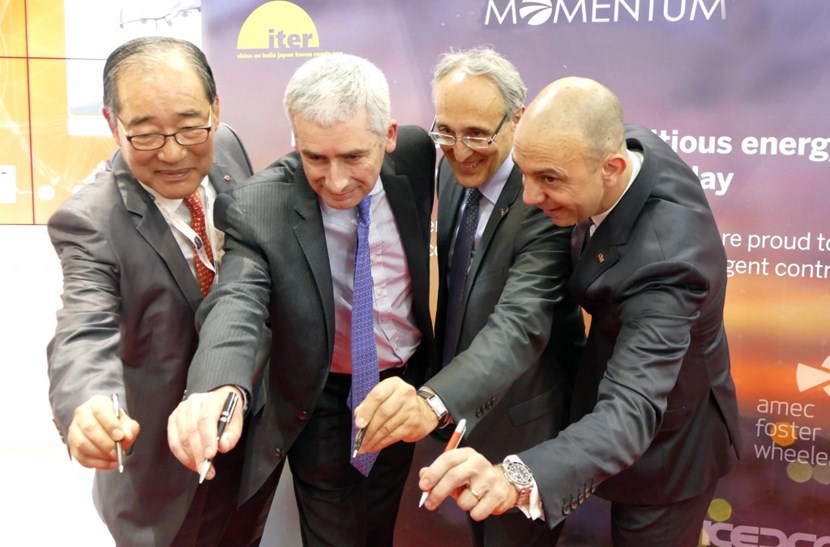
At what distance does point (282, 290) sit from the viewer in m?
2.12

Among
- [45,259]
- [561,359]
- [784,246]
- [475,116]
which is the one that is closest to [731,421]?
[561,359]

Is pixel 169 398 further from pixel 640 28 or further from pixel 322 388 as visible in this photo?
pixel 640 28

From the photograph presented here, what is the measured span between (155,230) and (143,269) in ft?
0.34

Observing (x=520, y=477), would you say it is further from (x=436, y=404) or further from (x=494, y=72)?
(x=494, y=72)

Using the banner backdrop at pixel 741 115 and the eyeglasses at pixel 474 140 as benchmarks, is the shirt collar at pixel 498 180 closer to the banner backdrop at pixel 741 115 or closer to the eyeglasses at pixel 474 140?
the eyeglasses at pixel 474 140

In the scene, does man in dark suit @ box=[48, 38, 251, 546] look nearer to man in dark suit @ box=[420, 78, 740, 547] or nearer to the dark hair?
the dark hair

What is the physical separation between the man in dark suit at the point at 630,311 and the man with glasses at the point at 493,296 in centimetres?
13

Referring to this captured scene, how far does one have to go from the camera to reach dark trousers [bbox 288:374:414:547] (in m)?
2.42

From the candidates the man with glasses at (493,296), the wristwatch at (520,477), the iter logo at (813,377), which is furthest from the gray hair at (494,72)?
the iter logo at (813,377)

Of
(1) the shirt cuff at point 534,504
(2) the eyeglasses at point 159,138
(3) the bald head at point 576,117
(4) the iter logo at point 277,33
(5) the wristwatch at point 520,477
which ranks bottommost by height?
(1) the shirt cuff at point 534,504

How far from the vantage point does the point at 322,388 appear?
2.27 metres

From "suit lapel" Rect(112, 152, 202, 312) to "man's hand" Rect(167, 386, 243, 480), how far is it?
1.65 feet

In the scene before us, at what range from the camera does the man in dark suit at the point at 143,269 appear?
6.35 feet

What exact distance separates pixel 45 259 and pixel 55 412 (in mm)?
4190
